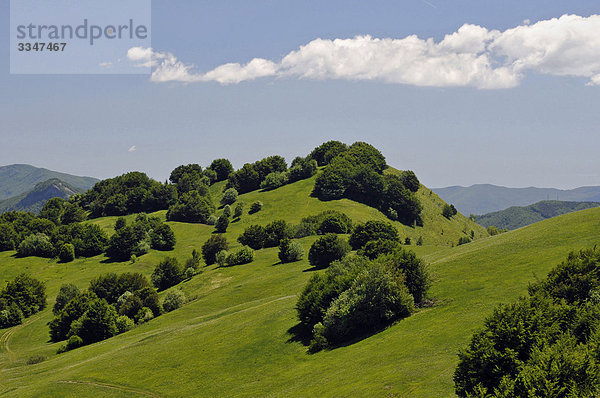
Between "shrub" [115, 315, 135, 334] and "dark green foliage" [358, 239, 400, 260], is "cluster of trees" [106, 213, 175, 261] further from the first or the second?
"dark green foliage" [358, 239, 400, 260]

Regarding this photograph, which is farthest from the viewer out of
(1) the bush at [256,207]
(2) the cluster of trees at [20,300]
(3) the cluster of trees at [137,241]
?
(1) the bush at [256,207]

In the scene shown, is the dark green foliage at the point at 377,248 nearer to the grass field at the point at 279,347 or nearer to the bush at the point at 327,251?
the grass field at the point at 279,347

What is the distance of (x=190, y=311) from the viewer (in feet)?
312

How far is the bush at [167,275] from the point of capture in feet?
406

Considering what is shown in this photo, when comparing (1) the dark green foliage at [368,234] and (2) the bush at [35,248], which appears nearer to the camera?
(1) the dark green foliage at [368,234]

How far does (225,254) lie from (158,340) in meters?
53.8

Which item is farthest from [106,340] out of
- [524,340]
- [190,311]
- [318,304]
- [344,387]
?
[524,340]

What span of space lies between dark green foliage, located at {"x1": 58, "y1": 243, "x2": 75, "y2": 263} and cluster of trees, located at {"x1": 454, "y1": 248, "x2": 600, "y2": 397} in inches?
6459

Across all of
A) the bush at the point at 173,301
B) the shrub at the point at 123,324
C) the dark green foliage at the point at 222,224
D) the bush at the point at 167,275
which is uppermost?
the dark green foliage at the point at 222,224

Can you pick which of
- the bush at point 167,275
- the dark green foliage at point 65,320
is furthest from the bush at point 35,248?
the dark green foliage at point 65,320

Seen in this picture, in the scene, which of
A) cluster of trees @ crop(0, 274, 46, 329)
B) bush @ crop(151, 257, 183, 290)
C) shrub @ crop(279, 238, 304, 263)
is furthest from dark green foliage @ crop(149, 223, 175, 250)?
shrub @ crop(279, 238, 304, 263)

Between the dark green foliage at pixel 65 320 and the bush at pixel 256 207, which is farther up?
the bush at pixel 256 207

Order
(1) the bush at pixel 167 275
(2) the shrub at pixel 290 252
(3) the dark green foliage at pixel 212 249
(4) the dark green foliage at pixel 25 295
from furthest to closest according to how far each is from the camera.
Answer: (3) the dark green foliage at pixel 212 249 < (1) the bush at pixel 167 275 < (4) the dark green foliage at pixel 25 295 < (2) the shrub at pixel 290 252

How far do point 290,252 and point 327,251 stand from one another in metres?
17.6
